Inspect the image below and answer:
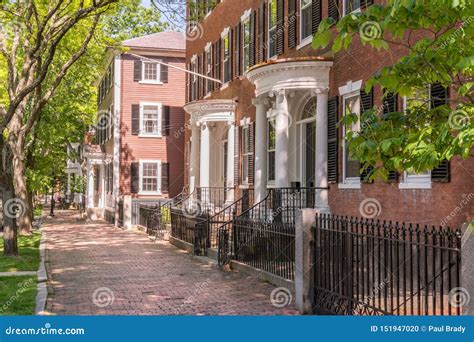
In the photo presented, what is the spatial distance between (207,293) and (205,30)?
57.9 ft

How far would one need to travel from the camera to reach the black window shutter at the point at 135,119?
34.2m

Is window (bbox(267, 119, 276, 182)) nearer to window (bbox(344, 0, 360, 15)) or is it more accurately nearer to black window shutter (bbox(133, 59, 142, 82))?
window (bbox(344, 0, 360, 15))

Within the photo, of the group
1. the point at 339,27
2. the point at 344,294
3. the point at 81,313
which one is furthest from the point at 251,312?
the point at 339,27

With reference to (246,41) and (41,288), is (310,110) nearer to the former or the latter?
(246,41)

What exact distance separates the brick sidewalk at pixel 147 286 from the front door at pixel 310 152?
398 cm

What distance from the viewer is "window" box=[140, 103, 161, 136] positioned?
34.5m
